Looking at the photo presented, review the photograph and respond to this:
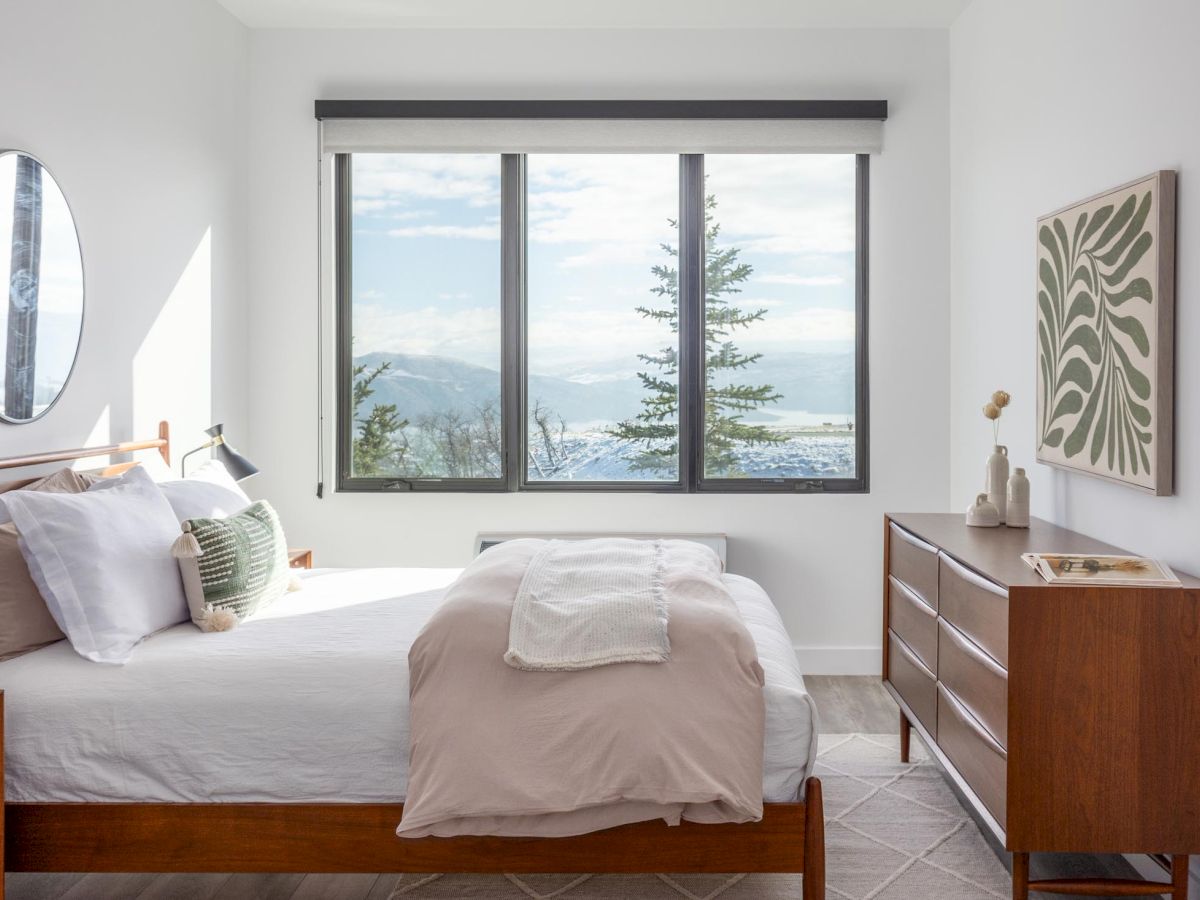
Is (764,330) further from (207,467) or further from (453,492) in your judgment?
(207,467)

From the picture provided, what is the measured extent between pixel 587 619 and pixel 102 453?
6.03 feet

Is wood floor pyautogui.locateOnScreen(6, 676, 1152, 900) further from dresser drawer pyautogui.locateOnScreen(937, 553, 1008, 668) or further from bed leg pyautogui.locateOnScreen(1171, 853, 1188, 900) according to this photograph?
A: dresser drawer pyautogui.locateOnScreen(937, 553, 1008, 668)

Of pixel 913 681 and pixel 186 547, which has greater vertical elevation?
pixel 186 547

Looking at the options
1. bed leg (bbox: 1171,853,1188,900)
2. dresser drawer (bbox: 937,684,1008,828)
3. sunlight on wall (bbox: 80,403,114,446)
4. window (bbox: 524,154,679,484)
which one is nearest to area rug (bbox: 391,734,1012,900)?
dresser drawer (bbox: 937,684,1008,828)

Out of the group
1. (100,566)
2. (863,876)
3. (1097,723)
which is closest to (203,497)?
(100,566)

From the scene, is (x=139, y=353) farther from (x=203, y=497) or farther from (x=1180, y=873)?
(x=1180, y=873)

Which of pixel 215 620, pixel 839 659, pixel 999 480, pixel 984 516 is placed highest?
pixel 999 480

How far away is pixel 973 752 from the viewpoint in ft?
8.00

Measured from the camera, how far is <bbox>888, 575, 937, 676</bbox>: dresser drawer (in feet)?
9.35

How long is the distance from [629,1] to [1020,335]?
208 centimetres

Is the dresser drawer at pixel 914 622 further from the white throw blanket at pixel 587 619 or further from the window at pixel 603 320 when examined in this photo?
the window at pixel 603 320

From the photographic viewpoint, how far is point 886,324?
171 inches

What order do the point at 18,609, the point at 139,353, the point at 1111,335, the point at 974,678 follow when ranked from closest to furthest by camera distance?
the point at 18,609 → the point at 974,678 → the point at 1111,335 → the point at 139,353

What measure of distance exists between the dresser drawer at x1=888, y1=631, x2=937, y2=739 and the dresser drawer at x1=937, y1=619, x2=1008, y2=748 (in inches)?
5.0
